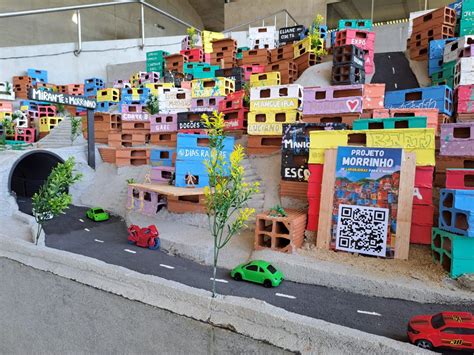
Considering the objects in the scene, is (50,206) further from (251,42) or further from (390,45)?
(390,45)

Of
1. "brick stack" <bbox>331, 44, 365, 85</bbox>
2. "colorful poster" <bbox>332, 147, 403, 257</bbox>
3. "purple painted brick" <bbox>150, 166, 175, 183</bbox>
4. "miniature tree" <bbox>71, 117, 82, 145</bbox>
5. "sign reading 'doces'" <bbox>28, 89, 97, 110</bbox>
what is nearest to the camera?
"colorful poster" <bbox>332, 147, 403, 257</bbox>

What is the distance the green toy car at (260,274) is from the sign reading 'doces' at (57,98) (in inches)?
484

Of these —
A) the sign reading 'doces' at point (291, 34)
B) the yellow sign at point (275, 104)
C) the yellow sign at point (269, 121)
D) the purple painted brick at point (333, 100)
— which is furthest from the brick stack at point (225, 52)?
the purple painted brick at point (333, 100)

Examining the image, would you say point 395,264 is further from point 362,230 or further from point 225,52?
point 225,52

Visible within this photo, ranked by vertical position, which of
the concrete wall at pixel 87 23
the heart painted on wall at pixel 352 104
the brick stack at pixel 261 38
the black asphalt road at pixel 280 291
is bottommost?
the black asphalt road at pixel 280 291

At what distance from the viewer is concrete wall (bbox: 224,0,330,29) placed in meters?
35.8

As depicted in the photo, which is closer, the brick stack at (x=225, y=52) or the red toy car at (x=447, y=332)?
the red toy car at (x=447, y=332)

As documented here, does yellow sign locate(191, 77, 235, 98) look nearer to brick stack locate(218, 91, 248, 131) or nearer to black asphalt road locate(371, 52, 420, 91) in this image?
brick stack locate(218, 91, 248, 131)

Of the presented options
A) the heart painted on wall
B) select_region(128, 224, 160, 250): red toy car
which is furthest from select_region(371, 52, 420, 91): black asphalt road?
select_region(128, 224, 160, 250): red toy car

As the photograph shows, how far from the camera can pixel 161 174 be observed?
15.8m

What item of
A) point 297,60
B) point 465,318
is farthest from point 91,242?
point 297,60

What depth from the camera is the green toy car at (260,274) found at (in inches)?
359

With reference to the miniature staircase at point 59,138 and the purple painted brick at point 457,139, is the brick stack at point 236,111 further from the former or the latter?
the miniature staircase at point 59,138

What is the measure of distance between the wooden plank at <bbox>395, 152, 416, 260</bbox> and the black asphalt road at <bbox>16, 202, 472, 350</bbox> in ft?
5.75
